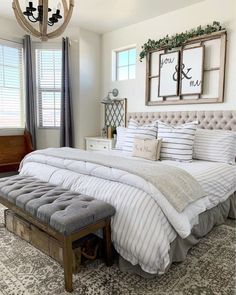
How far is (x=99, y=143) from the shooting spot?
462 cm

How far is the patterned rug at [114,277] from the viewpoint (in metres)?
1.68

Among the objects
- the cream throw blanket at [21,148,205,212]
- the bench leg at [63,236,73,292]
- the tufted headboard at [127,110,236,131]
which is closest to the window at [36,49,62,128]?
the tufted headboard at [127,110,236,131]

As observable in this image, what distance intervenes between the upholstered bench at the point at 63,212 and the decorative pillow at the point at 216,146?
173cm

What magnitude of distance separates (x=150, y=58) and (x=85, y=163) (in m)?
2.57

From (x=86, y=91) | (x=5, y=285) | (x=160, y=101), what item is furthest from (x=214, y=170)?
(x=86, y=91)

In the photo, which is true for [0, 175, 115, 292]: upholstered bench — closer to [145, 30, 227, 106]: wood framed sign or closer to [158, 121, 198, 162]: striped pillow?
[158, 121, 198, 162]: striped pillow

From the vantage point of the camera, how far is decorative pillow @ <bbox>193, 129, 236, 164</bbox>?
117 inches

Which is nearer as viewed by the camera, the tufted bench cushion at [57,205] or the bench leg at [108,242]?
the tufted bench cushion at [57,205]

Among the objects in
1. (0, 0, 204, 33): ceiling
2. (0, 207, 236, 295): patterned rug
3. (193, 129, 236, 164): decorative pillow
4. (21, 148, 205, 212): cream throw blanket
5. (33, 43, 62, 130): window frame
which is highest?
(0, 0, 204, 33): ceiling

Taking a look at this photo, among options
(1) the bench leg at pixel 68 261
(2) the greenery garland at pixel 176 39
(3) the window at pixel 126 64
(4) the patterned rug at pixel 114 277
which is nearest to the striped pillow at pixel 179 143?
(4) the patterned rug at pixel 114 277


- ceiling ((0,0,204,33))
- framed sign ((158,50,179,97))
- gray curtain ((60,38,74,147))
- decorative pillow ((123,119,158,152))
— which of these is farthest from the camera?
gray curtain ((60,38,74,147))

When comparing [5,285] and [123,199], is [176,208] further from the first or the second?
[5,285]

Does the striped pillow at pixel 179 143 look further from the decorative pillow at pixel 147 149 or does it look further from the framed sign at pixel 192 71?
the framed sign at pixel 192 71

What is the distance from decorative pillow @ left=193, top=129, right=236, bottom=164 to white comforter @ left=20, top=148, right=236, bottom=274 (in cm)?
63
